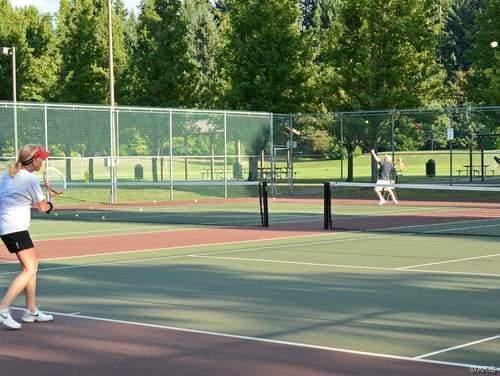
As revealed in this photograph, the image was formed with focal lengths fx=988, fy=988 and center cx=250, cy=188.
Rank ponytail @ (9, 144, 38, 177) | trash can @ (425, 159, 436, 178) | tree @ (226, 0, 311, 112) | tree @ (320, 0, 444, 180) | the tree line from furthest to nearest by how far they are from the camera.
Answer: tree @ (226, 0, 311, 112) → trash can @ (425, 159, 436, 178) → the tree line → tree @ (320, 0, 444, 180) → ponytail @ (9, 144, 38, 177)

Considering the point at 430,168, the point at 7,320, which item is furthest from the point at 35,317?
the point at 430,168

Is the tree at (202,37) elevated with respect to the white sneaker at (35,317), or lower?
elevated

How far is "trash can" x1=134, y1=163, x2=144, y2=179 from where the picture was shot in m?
34.0

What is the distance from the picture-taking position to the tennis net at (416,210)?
20391mm

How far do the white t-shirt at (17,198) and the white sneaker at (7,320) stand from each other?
0.71 metres

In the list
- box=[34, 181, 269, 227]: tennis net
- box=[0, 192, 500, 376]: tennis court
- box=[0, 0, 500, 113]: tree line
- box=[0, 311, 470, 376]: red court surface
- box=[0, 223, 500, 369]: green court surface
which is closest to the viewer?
box=[0, 311, 470, 376]: red court surface

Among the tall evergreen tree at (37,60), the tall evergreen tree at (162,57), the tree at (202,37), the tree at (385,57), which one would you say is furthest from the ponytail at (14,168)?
the tree at (202,37)

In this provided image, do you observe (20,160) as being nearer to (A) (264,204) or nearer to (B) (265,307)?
(B) (265,307)

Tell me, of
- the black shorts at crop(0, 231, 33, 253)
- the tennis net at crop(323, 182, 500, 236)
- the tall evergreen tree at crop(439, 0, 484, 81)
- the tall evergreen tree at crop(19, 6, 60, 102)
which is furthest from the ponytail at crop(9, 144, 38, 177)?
the tall evergreen tree at crop(439, 0, 484, 81)

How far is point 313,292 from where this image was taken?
11.0 meters

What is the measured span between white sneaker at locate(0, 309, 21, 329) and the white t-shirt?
706mm

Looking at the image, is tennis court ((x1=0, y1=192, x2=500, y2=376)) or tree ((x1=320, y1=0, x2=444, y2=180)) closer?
tennis court ((x1=0, y1=192, x2=500, y2=376))

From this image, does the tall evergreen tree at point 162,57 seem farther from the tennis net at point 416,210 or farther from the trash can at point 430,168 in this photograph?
the trash can at point 430,168

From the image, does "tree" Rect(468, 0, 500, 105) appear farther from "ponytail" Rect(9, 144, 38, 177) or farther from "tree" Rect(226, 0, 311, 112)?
"ponytail" Rect(9, 144, 38, 177)
